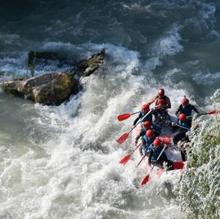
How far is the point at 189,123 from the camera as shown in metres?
13.4

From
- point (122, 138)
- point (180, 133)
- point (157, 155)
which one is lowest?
point (122, 138)

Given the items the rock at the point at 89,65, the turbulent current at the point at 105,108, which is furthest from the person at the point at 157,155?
the rock at the point at 89,65

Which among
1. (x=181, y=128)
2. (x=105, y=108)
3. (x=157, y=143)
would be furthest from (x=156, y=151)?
(x=105, y=108)

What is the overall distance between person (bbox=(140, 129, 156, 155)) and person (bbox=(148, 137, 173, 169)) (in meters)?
0.20

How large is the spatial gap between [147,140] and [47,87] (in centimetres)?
393

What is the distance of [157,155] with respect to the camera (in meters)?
12.5

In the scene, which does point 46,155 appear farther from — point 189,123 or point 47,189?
point 189,123

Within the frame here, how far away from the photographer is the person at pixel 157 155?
40.9 feet

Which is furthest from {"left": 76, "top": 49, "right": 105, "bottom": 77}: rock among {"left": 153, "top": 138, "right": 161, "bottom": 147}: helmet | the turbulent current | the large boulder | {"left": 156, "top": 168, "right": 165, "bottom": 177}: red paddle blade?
{"left": 156, "top": 168, "right": 165, "bottom": 177}: red paddle blade

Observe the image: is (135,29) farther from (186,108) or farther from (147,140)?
(147,140)

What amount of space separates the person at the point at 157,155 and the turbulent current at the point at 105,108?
382mm

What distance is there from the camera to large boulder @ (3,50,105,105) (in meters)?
15.3

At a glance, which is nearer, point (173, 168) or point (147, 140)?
point (173, 168)

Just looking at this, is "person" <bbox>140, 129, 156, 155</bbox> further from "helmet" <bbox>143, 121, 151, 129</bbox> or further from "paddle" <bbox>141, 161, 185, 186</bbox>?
"paddle" <bbox>141, 161, 185, 186</bbox>
